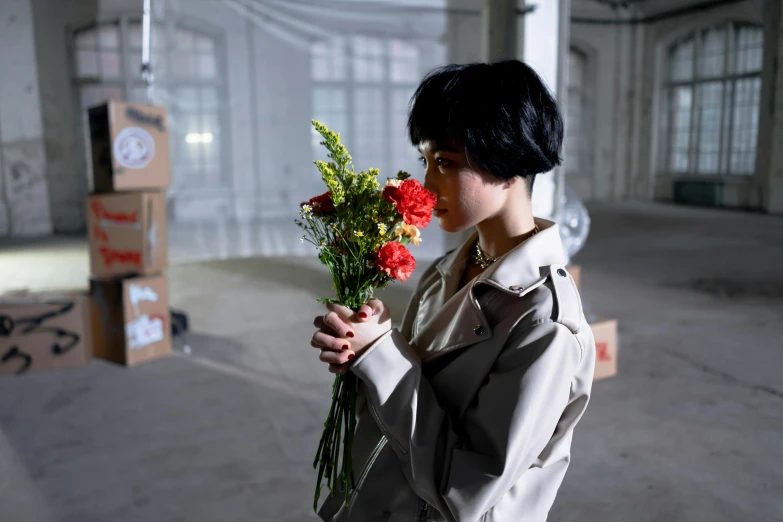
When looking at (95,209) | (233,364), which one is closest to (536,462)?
(233,364)

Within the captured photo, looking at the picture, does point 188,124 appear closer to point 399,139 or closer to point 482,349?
point 399,139

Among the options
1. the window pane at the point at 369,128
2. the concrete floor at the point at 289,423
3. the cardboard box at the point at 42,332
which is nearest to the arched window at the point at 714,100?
the concrete floor at the point at 289,423

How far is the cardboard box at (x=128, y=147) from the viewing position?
123 inches

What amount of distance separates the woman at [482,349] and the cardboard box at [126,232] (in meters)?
2.60

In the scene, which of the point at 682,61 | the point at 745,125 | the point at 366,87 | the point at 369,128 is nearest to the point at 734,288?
the point at 369,128

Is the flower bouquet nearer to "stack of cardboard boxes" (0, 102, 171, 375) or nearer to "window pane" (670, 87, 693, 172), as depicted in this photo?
"stack of cardboard boxes" (0, 102, 171, 375)

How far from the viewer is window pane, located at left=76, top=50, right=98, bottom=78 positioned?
8125mm

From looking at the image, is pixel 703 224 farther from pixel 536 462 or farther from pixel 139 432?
pixel 536 462

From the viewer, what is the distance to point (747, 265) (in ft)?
18.2

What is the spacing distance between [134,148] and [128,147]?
0.03 meters

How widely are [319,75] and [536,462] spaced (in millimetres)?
5797

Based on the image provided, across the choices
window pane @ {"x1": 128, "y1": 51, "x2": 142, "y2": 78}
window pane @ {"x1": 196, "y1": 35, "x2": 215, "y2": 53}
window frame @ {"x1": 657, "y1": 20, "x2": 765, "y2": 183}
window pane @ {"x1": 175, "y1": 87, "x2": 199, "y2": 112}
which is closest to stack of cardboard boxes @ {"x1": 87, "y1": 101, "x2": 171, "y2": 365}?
window pane @ {"x1": 175, "y1": 87, "x2": 199, "y2": 112}

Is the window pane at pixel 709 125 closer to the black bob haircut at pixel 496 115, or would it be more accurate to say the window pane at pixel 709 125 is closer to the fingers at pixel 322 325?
the black bob haircut at pixel 496 115

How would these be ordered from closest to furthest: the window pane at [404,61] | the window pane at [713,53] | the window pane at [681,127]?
Result: the window pane at [404,61]
the window pane at [713,53]
the window pane at [681,127]
